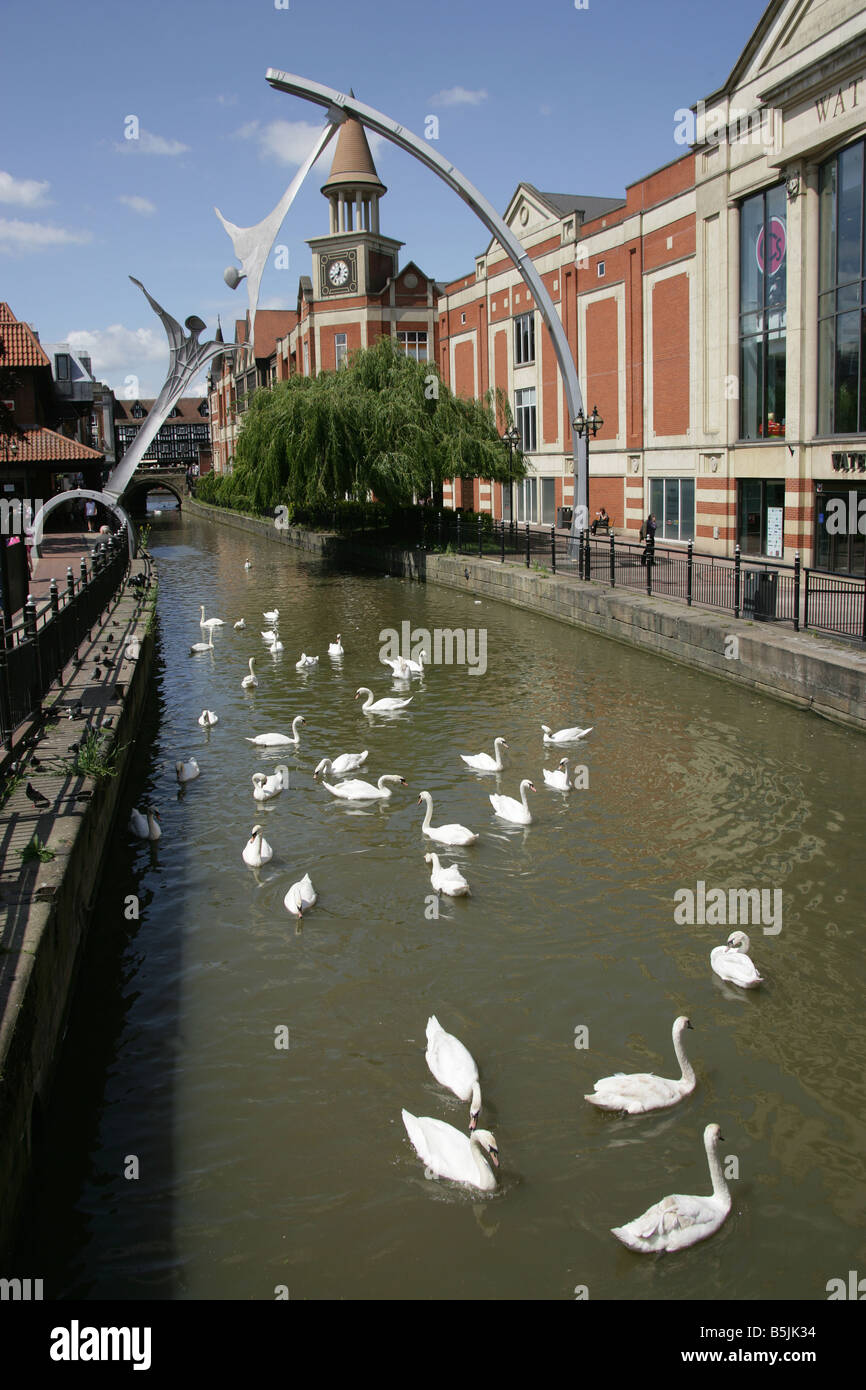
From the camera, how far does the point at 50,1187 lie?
5.50 m

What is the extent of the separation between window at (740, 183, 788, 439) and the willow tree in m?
8.71

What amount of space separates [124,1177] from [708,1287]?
289 cm

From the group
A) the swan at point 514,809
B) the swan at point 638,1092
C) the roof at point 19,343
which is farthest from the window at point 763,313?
the roof at point 19,343

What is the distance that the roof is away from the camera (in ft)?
128

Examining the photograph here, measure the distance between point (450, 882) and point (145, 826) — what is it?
10.7 feet

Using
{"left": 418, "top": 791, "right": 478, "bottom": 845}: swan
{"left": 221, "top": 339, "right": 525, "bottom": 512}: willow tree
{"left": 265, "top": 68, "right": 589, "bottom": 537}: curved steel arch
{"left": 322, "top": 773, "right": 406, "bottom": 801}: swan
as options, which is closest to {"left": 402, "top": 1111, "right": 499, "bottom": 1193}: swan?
{"left": 418, "top": 791, "right": 478, "bottom": 845}: swan

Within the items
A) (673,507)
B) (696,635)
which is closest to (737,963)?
(696,635)

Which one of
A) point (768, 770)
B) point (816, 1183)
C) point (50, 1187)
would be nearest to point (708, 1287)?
point (816, 1183)

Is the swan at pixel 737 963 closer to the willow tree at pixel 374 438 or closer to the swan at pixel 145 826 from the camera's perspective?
the swan at pixel 145 826

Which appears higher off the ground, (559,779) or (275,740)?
(275,740)

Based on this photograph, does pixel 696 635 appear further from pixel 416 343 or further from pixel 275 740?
pixel 416 343

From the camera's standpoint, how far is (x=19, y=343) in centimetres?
3997
